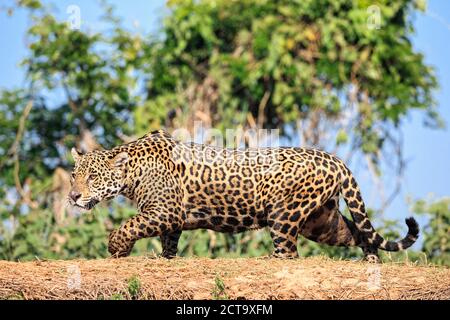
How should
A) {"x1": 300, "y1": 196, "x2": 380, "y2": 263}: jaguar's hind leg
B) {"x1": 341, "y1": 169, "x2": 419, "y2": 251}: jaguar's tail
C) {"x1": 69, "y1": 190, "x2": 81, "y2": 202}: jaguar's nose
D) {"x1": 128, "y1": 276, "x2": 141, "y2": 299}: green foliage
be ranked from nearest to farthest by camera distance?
1. {"x1": 128, "y1": 276, "x2": 141, "y2": 299}: green foliage
2. {"x1": 69, "y1": 190, "x2": 81, "y2": 202}: jaguar's nose
3. {"x1": 341, "y1": 169, "x2": 419, "y2": 251}: jaguar's tail
4. {"x1": 300, "y1": 196, "x2": 380, "y2": 263}: jaguar's hind leg

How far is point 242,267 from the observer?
1005 centimetres

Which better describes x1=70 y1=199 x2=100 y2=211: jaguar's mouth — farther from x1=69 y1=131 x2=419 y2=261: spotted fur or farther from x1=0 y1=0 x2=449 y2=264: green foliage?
x1=0 y1=0 x2=449 y2=264: green foliage

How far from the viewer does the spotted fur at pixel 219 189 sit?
1089cm

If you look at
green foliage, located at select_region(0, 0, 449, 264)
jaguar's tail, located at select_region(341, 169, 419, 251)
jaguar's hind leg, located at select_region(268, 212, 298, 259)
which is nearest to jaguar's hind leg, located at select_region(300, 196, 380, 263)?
jaguar's tail, located at select_region(341, 169, 419, 251)

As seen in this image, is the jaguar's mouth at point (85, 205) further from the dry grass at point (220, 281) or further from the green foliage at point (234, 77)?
the green foliage at point (234, 77)

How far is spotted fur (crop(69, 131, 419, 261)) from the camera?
10891 mm

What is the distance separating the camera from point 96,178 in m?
10.9

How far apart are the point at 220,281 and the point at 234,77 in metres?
11.7

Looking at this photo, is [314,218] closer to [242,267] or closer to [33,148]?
[242,267]

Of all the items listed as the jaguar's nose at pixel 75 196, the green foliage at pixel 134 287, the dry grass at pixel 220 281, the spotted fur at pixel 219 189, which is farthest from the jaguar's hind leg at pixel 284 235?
the jaguar's nose at pixel 75 196

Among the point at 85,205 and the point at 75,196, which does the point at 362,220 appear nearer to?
the point at 85,205

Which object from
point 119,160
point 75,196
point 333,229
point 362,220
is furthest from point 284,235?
point 75,196

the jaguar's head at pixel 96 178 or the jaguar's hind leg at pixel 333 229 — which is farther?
the jaguar's hind leg at pixel 333 229
